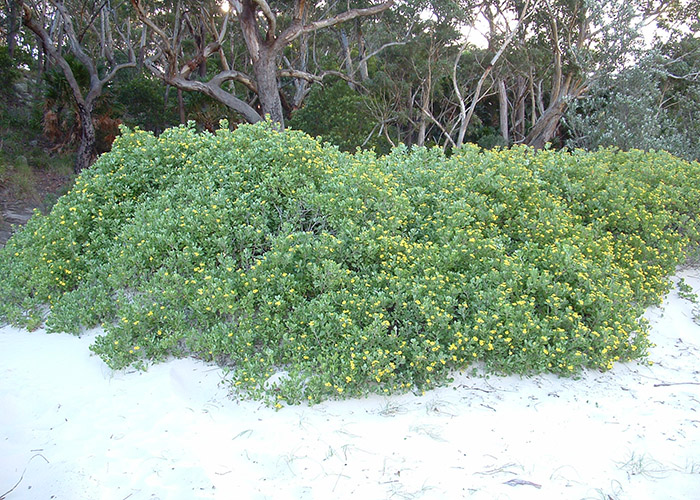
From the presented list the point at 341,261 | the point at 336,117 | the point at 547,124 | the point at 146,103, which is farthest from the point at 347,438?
the point at 146,103

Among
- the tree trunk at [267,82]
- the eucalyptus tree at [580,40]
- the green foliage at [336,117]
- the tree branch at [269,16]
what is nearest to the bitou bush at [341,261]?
the tree branch at [269,16]

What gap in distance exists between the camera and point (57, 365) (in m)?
3.85

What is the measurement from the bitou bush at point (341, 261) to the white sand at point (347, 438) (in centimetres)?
19

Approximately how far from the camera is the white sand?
2.74m

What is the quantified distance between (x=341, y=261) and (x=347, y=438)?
145cm

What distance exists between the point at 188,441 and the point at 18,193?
11.1m

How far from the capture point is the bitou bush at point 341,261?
3605 millimetres

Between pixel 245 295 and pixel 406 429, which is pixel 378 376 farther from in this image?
pixel 245 295

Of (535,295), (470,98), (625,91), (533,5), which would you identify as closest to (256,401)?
(535,295)

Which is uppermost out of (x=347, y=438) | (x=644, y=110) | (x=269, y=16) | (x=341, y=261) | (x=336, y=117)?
(x=269, y=16)

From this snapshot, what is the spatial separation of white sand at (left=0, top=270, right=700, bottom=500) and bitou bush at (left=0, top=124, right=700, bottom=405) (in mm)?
190

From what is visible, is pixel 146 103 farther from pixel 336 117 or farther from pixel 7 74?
pixel 336 117

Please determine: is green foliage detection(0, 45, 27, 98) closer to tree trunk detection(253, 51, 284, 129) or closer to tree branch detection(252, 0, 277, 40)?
tree trunk detection(253, 51, 284, 129)

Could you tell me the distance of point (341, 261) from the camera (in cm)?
407
